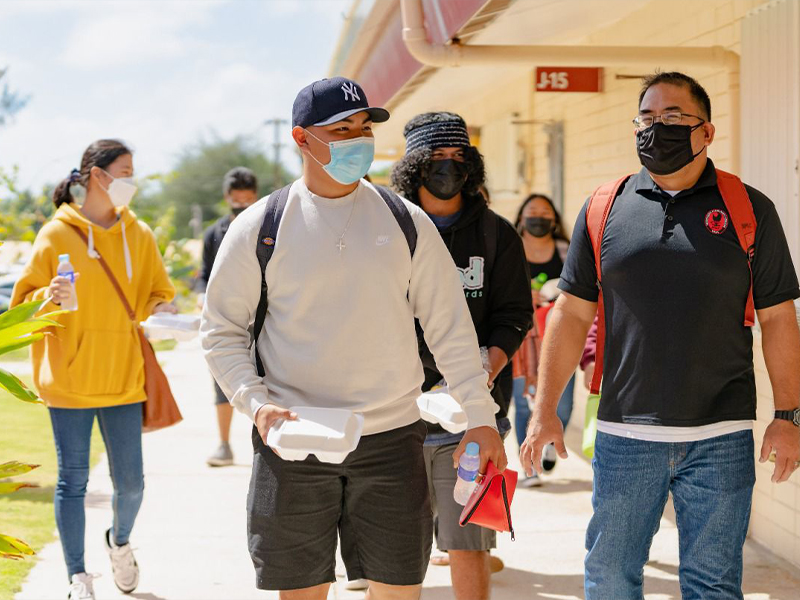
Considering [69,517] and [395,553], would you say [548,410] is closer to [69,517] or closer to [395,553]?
[395,553]

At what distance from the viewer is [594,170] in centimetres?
928

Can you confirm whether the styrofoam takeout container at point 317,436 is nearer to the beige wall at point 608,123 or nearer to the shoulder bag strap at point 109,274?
the shoulder bag strap at point 109,274

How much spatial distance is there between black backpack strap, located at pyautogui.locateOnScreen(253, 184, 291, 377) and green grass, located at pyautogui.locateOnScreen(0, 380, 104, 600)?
2620 millimetres

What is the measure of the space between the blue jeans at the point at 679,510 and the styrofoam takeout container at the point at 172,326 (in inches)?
77.0

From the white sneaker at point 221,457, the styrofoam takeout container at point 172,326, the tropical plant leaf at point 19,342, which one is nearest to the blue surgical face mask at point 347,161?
the tropical plant leaf at point 19,342

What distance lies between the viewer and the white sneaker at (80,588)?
4977 mm

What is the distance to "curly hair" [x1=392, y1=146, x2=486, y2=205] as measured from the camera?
4.52 m

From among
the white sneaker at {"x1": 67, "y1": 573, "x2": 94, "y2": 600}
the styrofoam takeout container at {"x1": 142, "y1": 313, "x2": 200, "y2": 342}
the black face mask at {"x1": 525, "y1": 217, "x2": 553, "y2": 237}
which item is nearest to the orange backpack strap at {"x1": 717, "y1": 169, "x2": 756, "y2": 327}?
the styrofoam takeout container at {"x1": 142, "y1": 313, "x2": 200, "y2": 342}

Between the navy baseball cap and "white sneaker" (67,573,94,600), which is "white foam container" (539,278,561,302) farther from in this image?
the navy baseball cap

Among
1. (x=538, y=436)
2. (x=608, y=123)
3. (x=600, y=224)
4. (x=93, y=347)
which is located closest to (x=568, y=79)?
(x=608, y=123)

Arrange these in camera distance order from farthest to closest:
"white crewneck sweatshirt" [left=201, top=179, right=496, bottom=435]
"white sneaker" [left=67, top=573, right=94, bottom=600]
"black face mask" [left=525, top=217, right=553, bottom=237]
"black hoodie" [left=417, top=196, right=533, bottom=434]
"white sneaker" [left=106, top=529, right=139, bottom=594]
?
"black face mask" [left=525, top=217, right=553, bottom=237] < "white sneaker" [left=106, top=529, right=139, bottom=594] < "white sneaker" [left=67, top=573, right=94, bottom=600] < "black hoodie" [left=417, top=196, right=533, bottom=434] < "white crewneck sweatshirt" [left=201, top=179, right=496, bottom=435]

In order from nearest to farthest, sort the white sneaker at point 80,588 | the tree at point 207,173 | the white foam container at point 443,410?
1. the white foam container at point 443,410
2. the white sneaker at point 80,588
3. the tree at point 207,173

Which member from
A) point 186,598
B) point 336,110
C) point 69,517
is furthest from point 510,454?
point 336,110

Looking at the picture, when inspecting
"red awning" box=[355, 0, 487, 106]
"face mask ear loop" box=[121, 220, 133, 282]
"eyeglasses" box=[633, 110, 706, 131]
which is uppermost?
"red awning" box=[355, 0, 487, 106]
